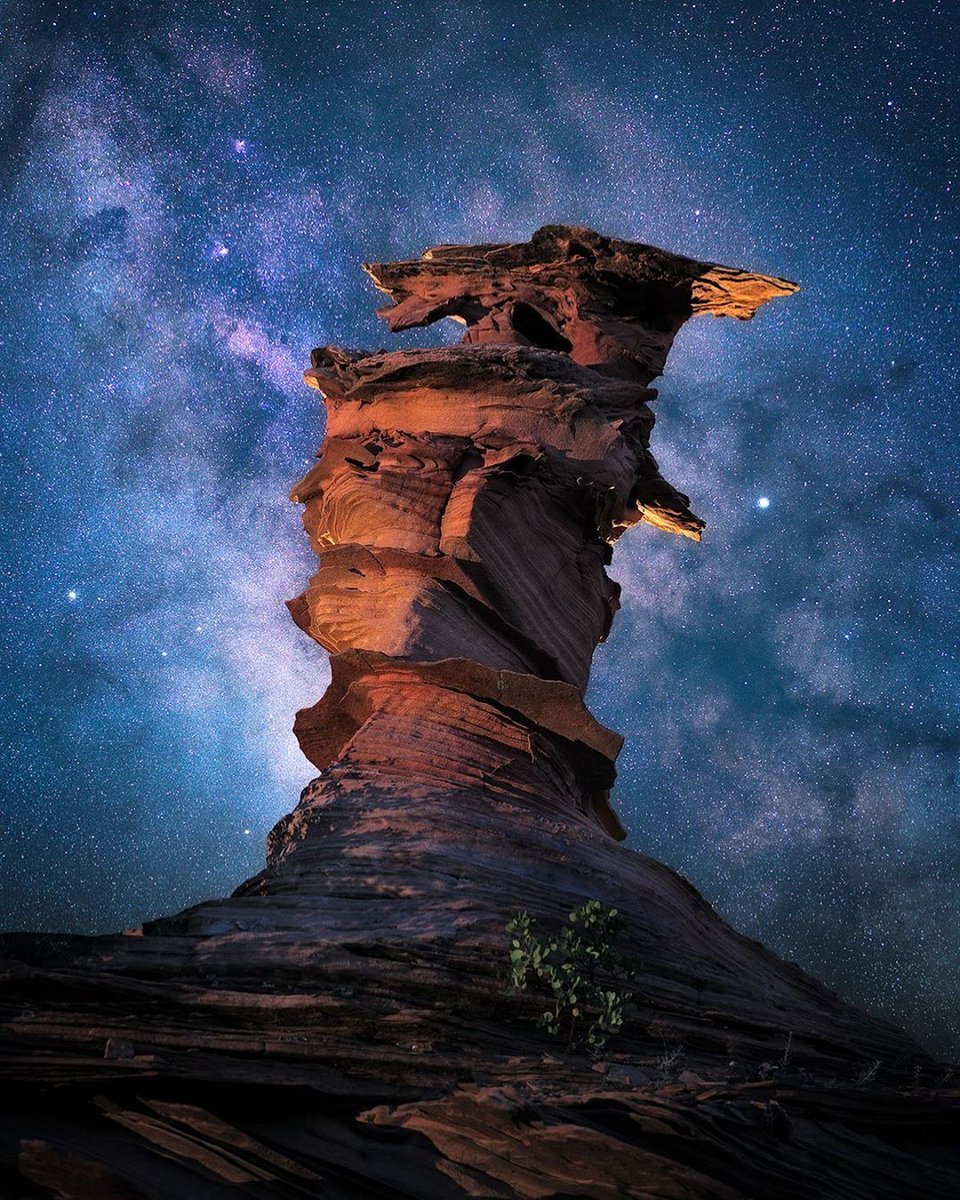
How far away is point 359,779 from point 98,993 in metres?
3.93

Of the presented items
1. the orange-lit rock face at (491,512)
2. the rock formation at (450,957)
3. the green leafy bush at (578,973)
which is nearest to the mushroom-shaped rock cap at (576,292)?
the orange-lit rock face at (491,512)

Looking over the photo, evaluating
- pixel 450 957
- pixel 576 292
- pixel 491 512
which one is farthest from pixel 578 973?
pixel 576 292

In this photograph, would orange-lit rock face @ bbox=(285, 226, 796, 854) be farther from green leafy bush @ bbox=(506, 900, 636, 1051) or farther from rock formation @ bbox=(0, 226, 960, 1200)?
green leafy bush @ bbox=(506, 900, 636, 1051)

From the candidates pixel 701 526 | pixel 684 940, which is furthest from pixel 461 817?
pixel 701 526

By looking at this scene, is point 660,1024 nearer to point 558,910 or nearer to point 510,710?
point 558,910

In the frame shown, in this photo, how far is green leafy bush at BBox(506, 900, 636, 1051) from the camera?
6656 mm

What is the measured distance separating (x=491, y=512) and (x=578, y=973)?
722cm

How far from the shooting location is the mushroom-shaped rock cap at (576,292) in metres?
18.2

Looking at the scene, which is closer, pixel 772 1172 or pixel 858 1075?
pixel 772 1172

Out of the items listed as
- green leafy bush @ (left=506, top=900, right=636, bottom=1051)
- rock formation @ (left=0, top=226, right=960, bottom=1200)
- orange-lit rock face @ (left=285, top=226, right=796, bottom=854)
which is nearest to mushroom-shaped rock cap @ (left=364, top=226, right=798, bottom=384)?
orange-lit rock face @ (left=285, top=226, right=796, bottom=854)

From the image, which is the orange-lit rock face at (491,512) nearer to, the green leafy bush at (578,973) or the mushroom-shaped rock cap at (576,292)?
the mushroom-shaped rock cap at (576,292)

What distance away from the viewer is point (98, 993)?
570 centimetres

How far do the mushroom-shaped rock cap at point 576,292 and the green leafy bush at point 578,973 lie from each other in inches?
486

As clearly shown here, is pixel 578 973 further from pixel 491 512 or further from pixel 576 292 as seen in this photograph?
pixel 576 292
